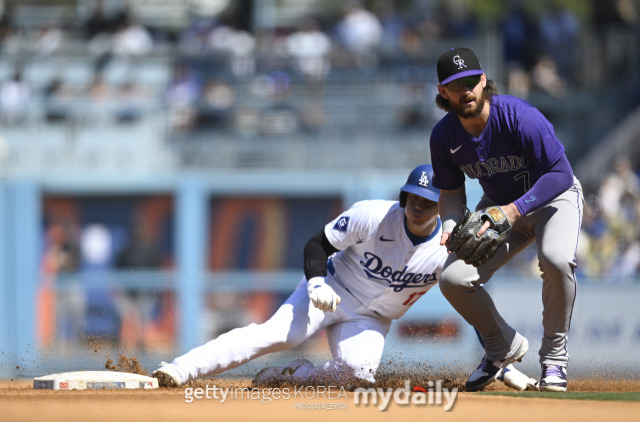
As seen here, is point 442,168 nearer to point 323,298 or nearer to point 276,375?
point 323,298

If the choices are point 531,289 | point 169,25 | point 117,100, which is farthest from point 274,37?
point 531,289

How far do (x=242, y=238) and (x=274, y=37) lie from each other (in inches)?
156

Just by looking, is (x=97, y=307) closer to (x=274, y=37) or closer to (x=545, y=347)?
(x=274, y=37)

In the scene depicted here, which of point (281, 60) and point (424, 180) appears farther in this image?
point (281, 60)

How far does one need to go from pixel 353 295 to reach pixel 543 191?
6.05 ft

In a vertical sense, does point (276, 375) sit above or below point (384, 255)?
below

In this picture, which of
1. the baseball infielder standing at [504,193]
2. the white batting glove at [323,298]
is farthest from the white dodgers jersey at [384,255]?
the baseball infielder standing at [504,193]

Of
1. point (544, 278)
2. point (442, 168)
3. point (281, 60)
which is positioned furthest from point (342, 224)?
point (281, 60)

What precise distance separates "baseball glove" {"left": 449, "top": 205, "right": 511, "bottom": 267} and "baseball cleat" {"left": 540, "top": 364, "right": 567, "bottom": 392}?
2.75 ft

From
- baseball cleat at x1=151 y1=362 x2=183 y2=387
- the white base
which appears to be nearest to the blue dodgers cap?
baseball cleat at x1=151 y1=362 x2=183 y2=387

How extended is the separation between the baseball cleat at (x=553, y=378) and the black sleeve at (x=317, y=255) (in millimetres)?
1586

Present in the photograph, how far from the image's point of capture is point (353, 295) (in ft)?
23.0

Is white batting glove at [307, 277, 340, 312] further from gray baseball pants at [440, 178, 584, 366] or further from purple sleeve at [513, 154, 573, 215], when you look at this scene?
purple sleeve at [513, 154, 573, 215]

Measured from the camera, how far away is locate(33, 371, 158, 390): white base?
6.28 m
